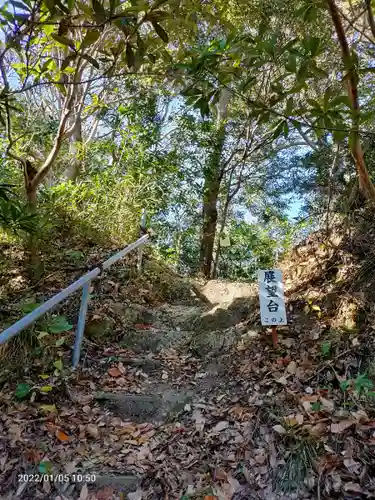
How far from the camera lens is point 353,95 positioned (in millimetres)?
2965

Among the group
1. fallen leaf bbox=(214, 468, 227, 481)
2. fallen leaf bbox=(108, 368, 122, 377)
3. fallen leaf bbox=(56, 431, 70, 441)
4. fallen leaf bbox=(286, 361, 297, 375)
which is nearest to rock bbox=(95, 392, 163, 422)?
fallen leaf bbox=(108, 368, 122, 377)

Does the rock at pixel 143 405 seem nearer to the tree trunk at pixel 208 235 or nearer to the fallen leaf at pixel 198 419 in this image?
the fallen leaf at pixel 198 419

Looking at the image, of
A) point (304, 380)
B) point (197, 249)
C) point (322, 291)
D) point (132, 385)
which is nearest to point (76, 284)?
point (132, 385)

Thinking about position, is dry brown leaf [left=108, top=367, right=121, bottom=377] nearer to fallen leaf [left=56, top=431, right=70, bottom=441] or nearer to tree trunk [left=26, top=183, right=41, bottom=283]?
fallen leaf [left=56, top=431, right=70, bottom=441]

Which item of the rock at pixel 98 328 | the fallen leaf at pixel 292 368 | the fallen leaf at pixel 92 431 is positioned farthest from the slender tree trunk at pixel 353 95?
the rock at pixel 98 328

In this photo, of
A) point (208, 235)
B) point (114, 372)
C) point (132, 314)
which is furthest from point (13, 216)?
point (208, 235)

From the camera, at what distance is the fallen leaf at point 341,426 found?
86.1 inches

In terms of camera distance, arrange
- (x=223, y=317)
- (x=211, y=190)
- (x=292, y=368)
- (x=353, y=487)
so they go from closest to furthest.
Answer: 1. (x=353, y=487)
2. (x=292, y=368)
3. (x=223, y=317)
4. (x=211, y=190)

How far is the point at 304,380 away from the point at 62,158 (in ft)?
16.9

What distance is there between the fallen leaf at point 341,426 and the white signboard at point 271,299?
900 millimetres

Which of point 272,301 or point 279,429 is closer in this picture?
point 279,429

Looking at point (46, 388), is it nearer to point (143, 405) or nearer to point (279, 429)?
point (143, 405)

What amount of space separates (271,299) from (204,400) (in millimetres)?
921

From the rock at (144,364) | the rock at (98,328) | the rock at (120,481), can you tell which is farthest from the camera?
the rock at (98,328)
